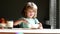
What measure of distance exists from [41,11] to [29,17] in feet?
0.29

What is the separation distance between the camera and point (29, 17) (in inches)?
33.1

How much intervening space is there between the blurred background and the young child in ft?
0.08

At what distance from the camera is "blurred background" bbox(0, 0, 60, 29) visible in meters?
0.83

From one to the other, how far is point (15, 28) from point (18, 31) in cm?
7

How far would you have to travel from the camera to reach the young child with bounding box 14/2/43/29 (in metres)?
0.81

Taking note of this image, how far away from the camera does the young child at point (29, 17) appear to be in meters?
0.81

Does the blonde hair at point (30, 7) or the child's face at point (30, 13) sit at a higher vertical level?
the blonde hair at point (30, 7)

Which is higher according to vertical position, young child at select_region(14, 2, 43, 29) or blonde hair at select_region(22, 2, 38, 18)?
blonde hair at select_region(22, 2, 38, 18)

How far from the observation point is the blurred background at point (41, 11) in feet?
2.73

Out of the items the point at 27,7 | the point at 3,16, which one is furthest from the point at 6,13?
the point at 27,7

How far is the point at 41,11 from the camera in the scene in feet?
2.81

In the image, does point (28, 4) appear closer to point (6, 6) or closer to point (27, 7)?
point (27, 7)

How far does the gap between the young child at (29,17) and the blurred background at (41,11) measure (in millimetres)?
26

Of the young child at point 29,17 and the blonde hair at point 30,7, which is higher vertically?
the blonde hair at point 30,7
